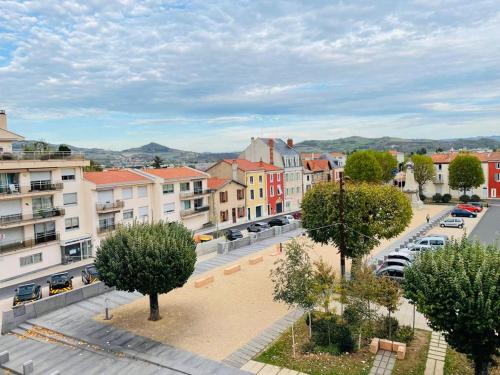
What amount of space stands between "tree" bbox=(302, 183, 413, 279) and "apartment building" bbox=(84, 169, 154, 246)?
2394 cm

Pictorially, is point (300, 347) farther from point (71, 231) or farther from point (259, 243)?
point (71, 231)

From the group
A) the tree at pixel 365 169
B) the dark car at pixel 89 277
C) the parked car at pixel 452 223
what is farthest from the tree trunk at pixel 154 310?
the tree at pixel 365 169

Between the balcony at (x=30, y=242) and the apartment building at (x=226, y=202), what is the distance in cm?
2302

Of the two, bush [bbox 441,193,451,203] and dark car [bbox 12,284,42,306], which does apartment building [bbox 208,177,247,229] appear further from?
bush [bbox 441,193,451,203]

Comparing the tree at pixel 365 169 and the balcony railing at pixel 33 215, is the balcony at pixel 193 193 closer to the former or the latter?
the balcony railing at pixel 33 215

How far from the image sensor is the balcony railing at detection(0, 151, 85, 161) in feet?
123

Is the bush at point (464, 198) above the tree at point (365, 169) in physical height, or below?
below

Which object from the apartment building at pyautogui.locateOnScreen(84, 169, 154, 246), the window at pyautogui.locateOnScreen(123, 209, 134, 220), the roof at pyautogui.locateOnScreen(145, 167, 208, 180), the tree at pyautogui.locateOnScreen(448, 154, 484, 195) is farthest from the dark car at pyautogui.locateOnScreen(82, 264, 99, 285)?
the tree at pyautogui.locateOnScreen(448, 154, 484, 195)

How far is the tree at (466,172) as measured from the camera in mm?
77812

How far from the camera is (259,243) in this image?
1831 inches

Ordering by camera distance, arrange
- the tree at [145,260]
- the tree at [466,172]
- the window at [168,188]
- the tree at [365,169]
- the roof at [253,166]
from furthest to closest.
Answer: the tree at [365,169] < the tree at [466,172] < the roof at [253,166] < the window at [168,188] < the tree at [145,260]

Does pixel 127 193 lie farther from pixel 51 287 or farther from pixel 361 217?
pixel 361 217

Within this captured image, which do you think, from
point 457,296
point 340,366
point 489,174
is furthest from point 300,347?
point 489,174

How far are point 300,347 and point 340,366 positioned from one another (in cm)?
260
